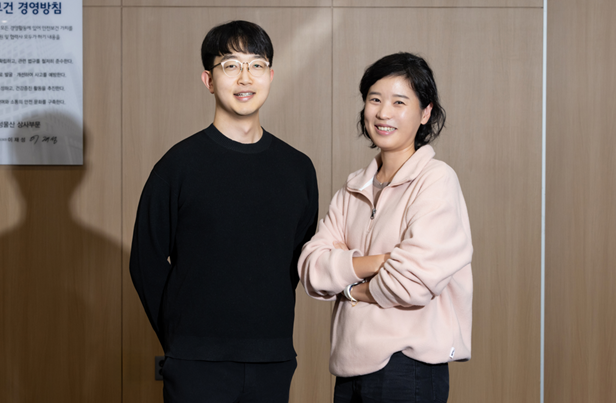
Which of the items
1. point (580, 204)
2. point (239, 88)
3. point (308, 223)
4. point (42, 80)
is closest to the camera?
point (239, 88)

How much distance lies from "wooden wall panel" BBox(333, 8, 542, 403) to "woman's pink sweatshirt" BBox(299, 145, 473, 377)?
1410mm

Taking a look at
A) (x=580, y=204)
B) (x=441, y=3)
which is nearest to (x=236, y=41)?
(x=441, y=3)

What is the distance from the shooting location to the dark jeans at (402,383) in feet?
4.53

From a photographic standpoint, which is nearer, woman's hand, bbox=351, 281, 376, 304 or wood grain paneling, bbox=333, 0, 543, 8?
woman's hand, bbox=351, 281, 376, 304

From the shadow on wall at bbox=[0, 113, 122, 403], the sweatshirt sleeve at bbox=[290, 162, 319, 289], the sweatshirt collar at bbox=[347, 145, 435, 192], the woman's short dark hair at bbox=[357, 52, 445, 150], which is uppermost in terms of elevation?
the woman's short dark hair at bbox=[357, 52, 445, 150]

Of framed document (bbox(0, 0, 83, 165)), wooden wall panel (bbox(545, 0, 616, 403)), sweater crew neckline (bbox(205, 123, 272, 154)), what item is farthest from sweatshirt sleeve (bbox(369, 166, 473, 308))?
framed document (bbox(0, 0, 83, 165))

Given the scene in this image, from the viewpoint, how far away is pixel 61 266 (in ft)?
9.39

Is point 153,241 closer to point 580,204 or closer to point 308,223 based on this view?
point 308,223

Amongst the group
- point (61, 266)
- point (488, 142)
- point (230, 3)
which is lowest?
point (61, 266)

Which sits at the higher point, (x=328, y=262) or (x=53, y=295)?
(x=328, y=262)

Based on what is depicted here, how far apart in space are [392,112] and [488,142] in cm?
156

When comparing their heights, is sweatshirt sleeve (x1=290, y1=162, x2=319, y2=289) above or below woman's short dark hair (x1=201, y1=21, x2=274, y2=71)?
below

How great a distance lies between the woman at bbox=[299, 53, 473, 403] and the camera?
1351mm

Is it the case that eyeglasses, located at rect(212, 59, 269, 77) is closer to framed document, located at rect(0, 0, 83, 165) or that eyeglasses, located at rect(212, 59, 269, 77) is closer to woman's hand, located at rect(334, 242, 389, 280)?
woman's hand, located at rect(334, 242, 389, 280)
